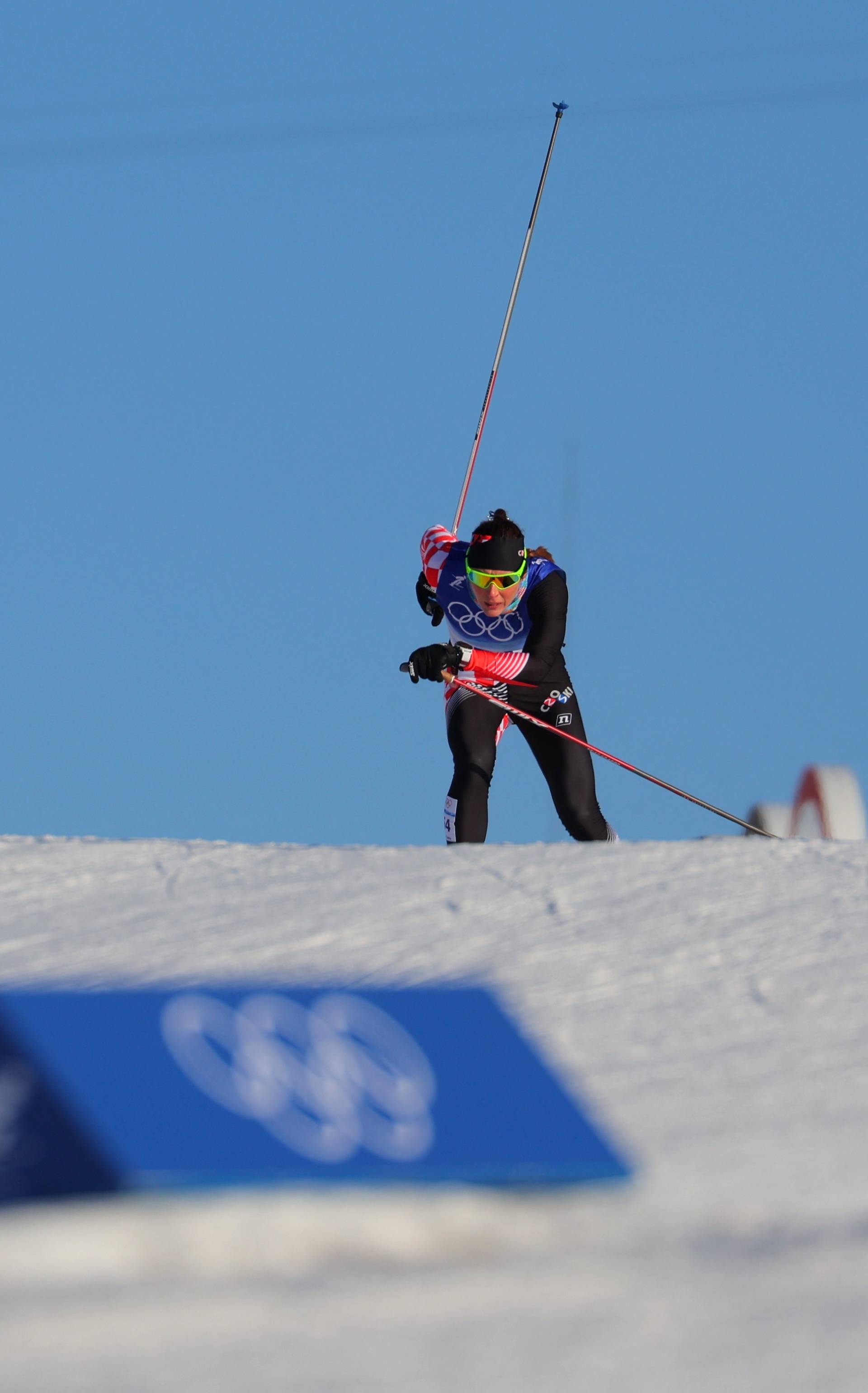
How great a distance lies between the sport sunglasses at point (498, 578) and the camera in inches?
207

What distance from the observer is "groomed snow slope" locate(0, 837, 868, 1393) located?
1.71 metres

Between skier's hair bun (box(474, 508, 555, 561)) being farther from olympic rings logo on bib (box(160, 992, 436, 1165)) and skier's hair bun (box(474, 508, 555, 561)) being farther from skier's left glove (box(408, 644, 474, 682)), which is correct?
olympic rings logo on bib (box(160, 992, 436, 1165))

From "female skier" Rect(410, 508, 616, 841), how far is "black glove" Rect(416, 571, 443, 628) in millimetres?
132

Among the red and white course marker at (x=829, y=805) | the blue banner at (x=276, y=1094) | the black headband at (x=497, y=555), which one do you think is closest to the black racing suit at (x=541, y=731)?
the black headband at (x=497, y=555)

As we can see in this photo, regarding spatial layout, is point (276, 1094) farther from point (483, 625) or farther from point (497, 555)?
point (483, 625)

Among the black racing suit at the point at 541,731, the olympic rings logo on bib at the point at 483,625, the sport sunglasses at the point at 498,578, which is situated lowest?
the black racing suit at the point at 541,731

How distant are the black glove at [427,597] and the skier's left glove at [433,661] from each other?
Result: 42 centimetres

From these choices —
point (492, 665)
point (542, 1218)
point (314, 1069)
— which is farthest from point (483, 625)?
point (542, 1218)

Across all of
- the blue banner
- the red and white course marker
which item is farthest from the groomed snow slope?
the red and white course marker

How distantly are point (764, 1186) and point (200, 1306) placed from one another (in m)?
0.73

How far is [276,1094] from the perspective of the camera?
7.18 feet

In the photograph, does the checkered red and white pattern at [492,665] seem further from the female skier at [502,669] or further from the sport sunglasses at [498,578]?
the sport sunglasses at [498,578]

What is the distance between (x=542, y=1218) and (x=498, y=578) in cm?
346

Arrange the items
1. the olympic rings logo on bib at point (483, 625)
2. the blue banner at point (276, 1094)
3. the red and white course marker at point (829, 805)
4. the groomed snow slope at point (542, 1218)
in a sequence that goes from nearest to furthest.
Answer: the groomed snow slope at point (542, 1218) < the blue banner at point (276, 1094) < the olympic rings logo on bib at point (483, 625) < the red and white course marker at point (829, 805)
